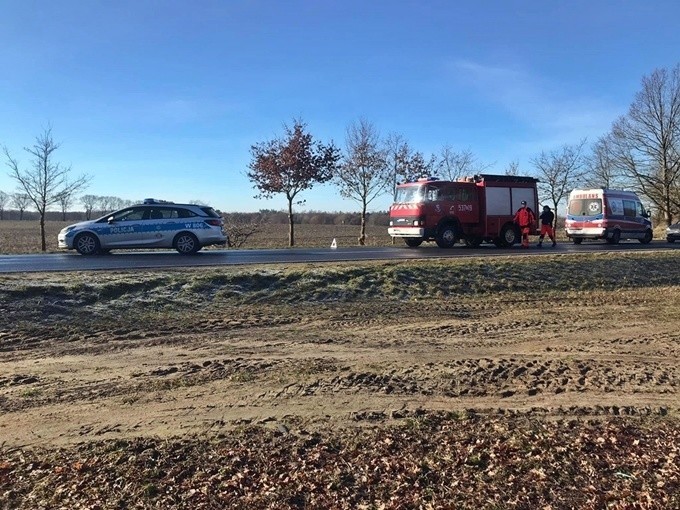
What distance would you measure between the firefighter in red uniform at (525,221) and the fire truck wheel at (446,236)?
2853 millimetres

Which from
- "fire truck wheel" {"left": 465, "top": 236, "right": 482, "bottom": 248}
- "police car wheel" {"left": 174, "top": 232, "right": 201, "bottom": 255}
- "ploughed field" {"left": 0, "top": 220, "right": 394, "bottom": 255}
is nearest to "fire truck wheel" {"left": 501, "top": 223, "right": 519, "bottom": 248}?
"fire truck wheel" {"left": 465, "top": 236, "right": 482, "bottom": 248}

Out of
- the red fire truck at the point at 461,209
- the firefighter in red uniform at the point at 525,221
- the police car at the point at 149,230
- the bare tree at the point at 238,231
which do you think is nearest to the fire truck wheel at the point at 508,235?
the red fire truck at the point at 461,209

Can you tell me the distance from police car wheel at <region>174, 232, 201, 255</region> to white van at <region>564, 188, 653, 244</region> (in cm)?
1893

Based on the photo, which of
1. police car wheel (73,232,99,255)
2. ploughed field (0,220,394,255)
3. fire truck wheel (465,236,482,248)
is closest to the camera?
police car wheel (73,232,99,255)

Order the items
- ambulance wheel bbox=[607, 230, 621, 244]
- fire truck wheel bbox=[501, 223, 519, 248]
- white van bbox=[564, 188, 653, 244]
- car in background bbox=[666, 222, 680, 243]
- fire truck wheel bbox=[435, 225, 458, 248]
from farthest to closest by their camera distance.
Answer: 1. car in background bbox=[666, 222, 680, 243]
2. ambulance wheel bbox=[607, 230, 621, 244]
3. white van bbox=[564, 188, 653, 244]
4. fire truck wheel bbox=[501, 223, 519, 248]
5. fire truck wheel bbox=[435, 225, 458, 248]

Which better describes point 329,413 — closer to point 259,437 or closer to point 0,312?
point 259,437

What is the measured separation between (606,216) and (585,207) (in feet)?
4.01

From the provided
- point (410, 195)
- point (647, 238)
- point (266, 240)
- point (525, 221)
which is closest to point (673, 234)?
point (647, 238)

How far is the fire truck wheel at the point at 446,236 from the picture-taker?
21.7 meters

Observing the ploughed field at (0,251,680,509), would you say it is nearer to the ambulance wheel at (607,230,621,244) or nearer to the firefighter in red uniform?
the firefighter in red uniform

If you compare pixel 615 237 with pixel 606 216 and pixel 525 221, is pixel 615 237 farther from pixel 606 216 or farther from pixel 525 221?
pixel 525 221

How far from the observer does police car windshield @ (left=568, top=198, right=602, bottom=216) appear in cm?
2656

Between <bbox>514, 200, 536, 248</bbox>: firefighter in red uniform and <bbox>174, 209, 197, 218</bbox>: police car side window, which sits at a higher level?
<bbox>174, 209, 197, 218</bbox>: police car side window

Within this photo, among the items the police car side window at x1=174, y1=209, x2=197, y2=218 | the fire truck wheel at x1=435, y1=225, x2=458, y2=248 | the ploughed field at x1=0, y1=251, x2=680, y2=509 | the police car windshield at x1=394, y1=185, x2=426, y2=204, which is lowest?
the ploughed field at x1=0, y1=251, x2=680, y2=509
